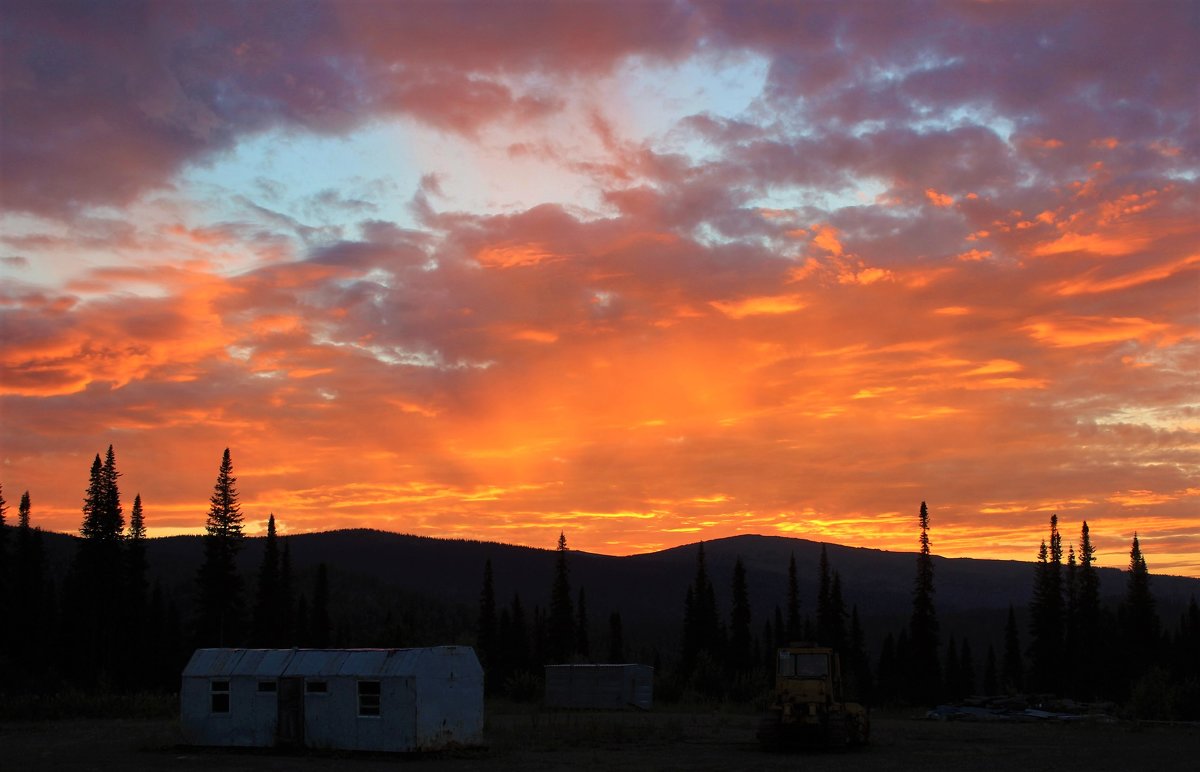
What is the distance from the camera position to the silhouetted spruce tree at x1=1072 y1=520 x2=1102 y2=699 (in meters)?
97.7

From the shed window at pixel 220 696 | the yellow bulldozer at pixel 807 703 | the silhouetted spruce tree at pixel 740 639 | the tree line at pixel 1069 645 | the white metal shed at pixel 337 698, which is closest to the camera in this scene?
the white metal shed at pixel 337 698

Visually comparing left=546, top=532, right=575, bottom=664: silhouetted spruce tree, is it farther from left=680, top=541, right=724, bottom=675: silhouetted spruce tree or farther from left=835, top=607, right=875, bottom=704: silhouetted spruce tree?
left=835, top=607, right=875, bottom=704: silhouetted spruce tree

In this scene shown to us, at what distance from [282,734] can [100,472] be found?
58112mm

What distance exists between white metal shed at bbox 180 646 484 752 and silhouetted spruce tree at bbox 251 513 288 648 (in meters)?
53.2

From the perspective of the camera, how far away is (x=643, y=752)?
3591 centimetres

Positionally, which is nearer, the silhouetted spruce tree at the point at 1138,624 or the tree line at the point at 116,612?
the tree line at the point at 116,612

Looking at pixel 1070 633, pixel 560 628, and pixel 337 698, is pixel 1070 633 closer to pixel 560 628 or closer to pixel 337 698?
pixel 560 628

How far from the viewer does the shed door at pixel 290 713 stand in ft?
113

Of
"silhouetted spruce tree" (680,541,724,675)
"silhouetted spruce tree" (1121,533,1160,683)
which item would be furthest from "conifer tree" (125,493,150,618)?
"silhouetted spruce tree" (1121,533,1160,683)

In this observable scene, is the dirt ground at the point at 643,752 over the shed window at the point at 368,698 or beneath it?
beneath

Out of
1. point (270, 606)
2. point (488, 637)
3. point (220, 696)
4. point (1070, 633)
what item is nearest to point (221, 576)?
point (270, 606)

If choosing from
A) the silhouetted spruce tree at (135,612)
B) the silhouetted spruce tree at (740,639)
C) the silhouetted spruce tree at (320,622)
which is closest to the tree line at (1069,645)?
the silhouetted spruce tree at (740,639)

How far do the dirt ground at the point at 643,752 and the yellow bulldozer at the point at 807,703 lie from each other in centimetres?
62

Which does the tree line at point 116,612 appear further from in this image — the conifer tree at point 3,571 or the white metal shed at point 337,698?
the white metal shed at point 337,698
